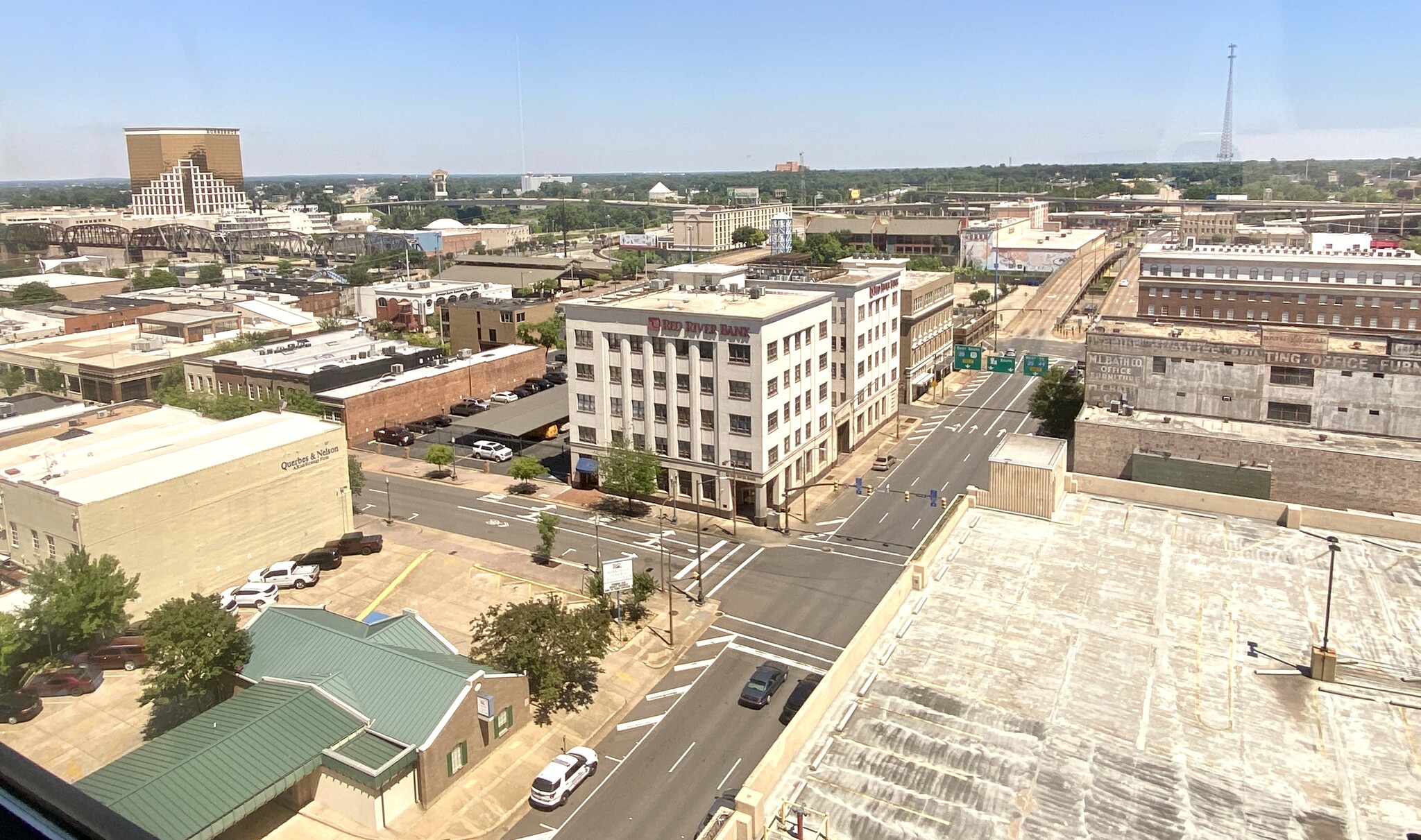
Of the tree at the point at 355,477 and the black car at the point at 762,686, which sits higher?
the tree at the point at 355,477

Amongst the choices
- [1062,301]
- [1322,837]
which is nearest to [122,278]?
[1062,301]

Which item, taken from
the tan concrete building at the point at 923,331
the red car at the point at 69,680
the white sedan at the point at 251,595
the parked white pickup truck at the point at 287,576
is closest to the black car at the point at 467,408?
the parked white pickup truck at the point at 287,576

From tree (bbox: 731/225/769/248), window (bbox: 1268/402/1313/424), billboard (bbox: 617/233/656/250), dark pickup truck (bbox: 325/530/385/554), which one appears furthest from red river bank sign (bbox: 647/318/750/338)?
tree (bbox: 731/225/769/248)

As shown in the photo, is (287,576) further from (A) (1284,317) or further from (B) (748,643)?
(A) (1284,317)

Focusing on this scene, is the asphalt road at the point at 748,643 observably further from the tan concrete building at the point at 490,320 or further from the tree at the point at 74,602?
the tan concrete building at the point at 490,320

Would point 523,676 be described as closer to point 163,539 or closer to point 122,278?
point 163,539

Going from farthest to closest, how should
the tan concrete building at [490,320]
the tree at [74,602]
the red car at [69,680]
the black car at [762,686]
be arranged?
the tan concrete building at [490,320]
the black car at [762,686]
the tree at [74,602]
the red car at [69,680]

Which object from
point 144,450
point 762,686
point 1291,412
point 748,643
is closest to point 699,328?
point 748,643
